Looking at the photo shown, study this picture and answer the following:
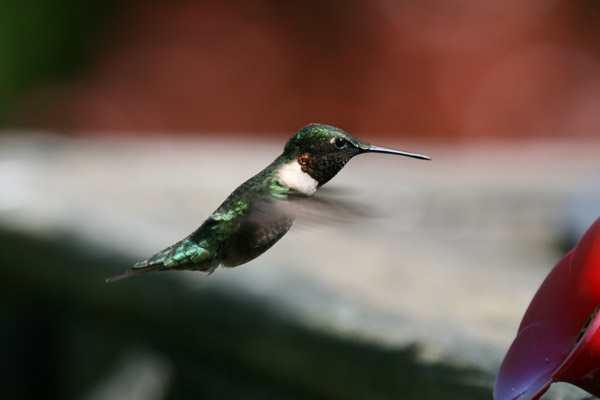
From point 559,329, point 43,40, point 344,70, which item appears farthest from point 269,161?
point 559,329

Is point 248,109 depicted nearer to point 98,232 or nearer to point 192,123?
point 192,123

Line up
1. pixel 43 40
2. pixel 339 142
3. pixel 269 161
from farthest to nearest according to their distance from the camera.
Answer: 1. pixel 43 40
2. pixel 269 161
3. pixel 339 142

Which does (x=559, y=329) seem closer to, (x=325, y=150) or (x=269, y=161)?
(x=325, y=150)

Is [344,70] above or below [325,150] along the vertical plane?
below

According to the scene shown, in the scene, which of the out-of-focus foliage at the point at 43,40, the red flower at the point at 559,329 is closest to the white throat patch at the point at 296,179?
the red flower at the point at 559,329

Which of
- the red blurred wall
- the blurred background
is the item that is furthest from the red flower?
the red blurred wall

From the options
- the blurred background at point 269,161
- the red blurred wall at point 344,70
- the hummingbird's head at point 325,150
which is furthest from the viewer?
the red blurred wall at point 344,70

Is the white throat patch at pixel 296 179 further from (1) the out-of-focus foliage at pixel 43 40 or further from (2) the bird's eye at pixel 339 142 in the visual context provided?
(1) the out-of-focus foliage at pixel 43 40
